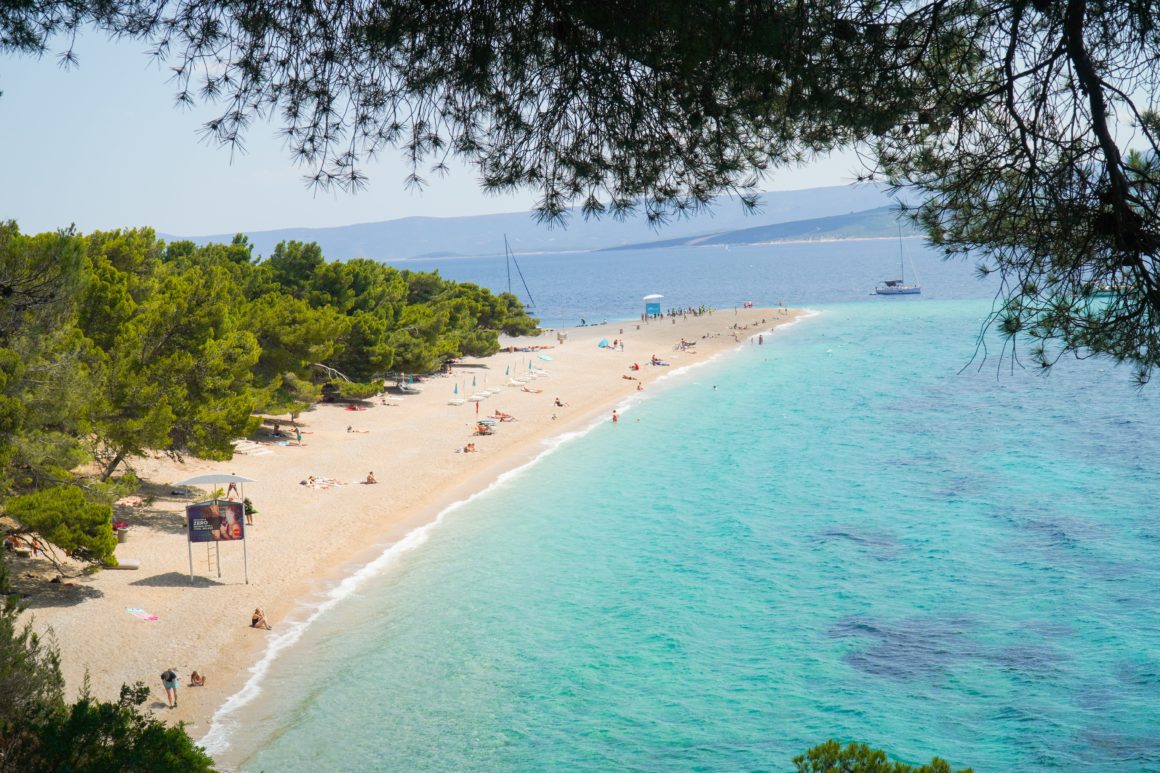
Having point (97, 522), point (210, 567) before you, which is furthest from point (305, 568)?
point (97, 522)

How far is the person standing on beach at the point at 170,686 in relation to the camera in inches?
585

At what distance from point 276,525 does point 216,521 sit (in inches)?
203

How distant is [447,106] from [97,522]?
1312 cm

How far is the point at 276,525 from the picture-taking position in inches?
958

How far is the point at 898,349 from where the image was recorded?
65.8m

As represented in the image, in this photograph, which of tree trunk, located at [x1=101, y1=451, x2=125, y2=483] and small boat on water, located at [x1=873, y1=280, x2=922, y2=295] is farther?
small boat on water, located at [x1=873, y1=280, x2=922, y2=295]

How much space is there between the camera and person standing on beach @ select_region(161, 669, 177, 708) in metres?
14.9

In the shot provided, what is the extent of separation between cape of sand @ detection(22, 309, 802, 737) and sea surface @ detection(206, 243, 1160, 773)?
1.00m

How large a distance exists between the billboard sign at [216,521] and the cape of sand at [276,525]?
121 centimetres

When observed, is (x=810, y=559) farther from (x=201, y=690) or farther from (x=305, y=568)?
(x=201, y=690)

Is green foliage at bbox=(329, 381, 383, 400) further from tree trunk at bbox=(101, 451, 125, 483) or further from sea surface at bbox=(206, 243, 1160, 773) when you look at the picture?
tree trunk at bbox=(101, 451, 125, 483)

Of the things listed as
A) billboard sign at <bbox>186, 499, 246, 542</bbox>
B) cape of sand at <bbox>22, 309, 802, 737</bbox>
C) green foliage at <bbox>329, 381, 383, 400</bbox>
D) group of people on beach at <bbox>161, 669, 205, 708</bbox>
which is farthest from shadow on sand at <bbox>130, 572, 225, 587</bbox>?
green foliage at <bbox>329, 381, 383, 400</bbox>

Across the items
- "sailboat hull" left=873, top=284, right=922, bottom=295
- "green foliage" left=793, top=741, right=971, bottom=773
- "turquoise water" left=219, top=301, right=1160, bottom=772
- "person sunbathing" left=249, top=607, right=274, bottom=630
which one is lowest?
"turquoise water" left=219, top=301, right=1160, bottom=772

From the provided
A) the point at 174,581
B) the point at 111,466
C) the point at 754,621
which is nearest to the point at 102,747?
the point at 174,581
